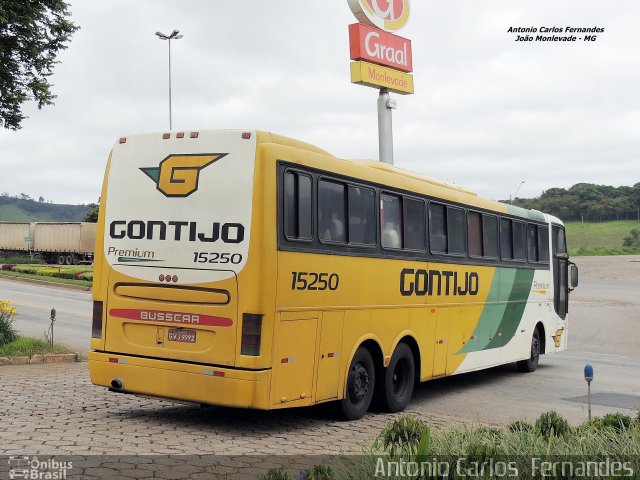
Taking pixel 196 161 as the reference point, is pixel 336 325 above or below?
below

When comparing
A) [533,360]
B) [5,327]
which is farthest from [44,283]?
[533,360]

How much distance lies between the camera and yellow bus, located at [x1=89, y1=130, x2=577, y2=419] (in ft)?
28.4

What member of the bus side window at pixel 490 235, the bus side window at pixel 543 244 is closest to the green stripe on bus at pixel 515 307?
the bus side window at pixel 543 244

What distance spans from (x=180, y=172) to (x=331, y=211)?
189 cm

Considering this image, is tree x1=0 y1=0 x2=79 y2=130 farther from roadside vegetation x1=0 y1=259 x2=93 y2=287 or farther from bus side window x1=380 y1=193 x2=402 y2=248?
roadside vegetation x1=0 y1=259 x2=93 y2=287

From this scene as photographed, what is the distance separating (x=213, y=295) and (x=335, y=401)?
2285 millimetres

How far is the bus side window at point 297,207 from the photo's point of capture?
29.6 feet

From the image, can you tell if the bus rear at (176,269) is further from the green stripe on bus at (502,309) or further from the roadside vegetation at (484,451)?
the green stripe on bus at (502,309)

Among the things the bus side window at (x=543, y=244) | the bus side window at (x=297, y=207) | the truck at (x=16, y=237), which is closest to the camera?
the bus side window at (x=297, y=207)

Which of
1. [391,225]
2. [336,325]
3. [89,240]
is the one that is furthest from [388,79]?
[89,240]

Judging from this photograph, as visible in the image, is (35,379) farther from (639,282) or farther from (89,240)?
(89,240)

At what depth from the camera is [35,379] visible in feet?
39.7

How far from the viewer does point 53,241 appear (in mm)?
62656

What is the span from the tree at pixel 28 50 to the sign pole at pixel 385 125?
11.3m
